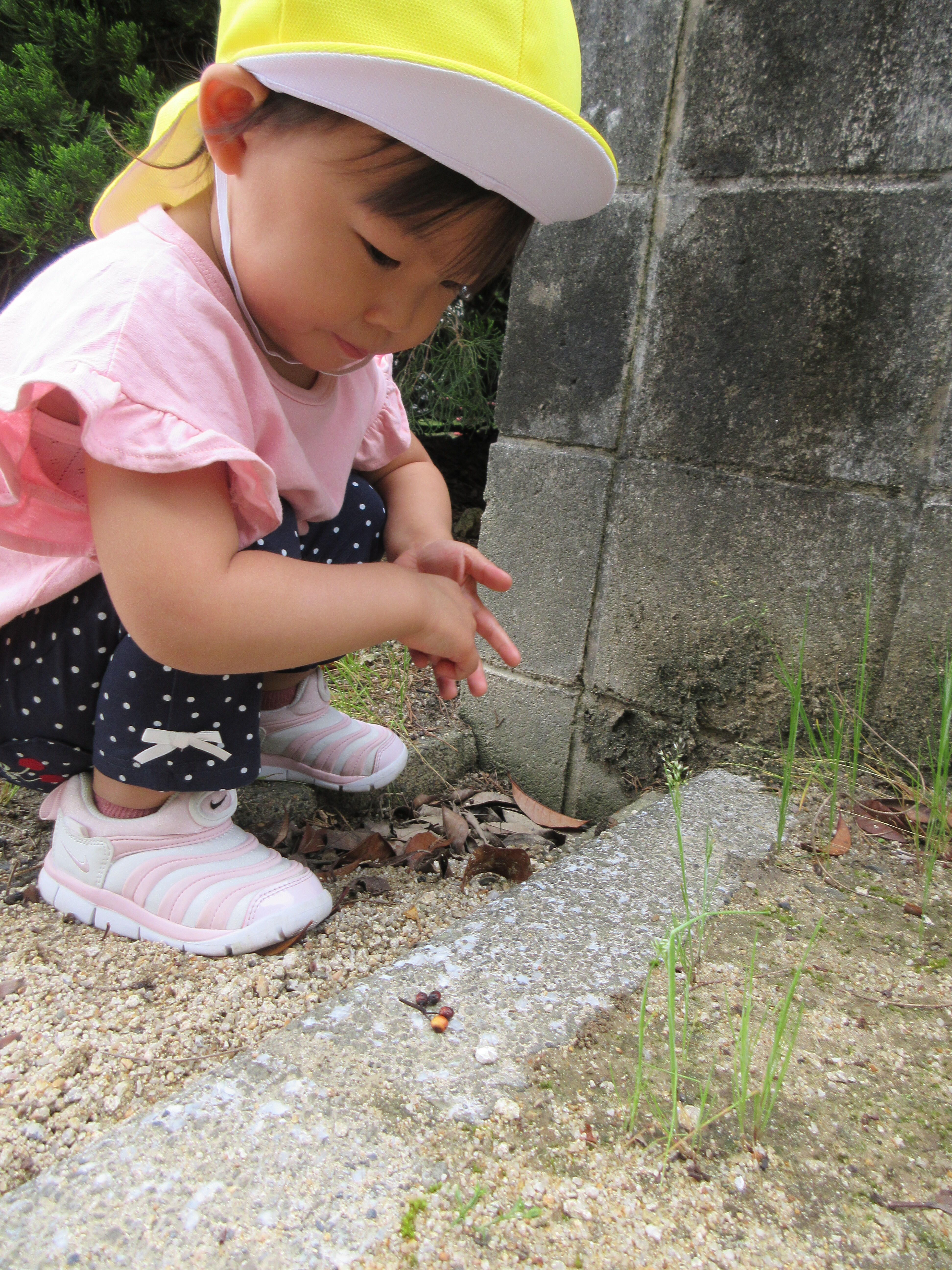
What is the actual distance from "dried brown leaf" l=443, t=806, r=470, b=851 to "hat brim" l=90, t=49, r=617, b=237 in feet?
3.90

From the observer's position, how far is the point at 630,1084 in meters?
0.96

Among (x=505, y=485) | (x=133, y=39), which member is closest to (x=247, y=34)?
(x=505, y=485)

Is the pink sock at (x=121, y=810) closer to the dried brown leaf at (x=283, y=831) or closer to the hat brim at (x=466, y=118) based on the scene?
Result: the dried brown leaf at (x=283, y=831)

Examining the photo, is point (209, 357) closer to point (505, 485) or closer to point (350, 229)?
point (350, 229)

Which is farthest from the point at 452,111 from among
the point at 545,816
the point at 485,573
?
the point at 545,816

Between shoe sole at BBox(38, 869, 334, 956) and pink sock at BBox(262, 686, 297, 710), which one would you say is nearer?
shoe sole at BBox(38, 869, 334, 956)

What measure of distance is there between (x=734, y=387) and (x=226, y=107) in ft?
3.54

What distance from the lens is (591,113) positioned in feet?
6.20

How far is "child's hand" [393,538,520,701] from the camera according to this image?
1485 mm

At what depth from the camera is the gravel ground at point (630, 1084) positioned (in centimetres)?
79

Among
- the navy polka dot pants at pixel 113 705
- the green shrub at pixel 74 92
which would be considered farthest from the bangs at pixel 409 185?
the green shrub at pixel 74 92

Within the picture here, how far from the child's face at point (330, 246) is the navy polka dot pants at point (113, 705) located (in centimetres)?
33

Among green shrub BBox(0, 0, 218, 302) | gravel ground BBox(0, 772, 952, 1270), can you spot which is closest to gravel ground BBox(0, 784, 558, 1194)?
gravel ground BBox(0, 772, 952, 1270)

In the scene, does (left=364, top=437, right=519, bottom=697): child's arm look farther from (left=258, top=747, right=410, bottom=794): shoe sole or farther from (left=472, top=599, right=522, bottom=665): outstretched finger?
(left=258, top=747, right=410, bottom=794): shoe sole
